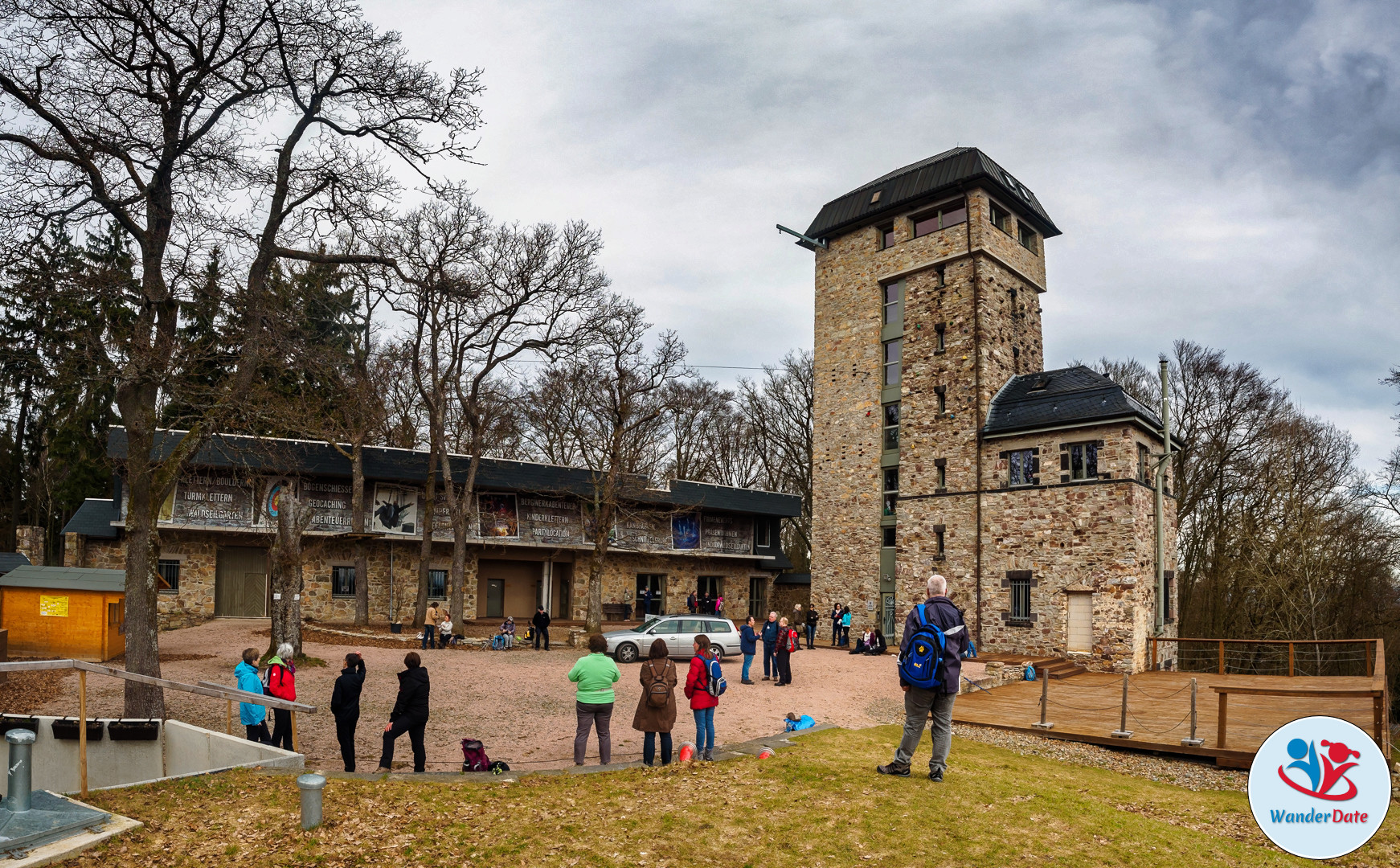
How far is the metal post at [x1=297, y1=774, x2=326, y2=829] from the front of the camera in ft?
20.6

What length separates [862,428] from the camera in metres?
31.2

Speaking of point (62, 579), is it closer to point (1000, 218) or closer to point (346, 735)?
point (346, 735)

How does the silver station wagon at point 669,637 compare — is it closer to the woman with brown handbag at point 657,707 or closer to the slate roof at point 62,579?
the slate roof at point 62,579

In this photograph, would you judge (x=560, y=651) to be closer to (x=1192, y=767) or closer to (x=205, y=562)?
(x=205, y=562)

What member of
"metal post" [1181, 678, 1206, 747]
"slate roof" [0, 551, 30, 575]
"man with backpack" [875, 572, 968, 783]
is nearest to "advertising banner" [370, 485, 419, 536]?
"slate roof" [0, 551, 30, 575]

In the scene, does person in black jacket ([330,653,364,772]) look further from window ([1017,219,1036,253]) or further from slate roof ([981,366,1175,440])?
window ([1017,219,1036,253])

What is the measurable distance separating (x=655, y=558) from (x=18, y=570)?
2142 cm

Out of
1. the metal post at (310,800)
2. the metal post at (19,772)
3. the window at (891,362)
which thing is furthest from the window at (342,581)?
the metal post at (310,800)

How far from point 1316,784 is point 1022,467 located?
22060 millimetres

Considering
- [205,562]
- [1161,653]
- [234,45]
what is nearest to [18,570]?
[205,562]

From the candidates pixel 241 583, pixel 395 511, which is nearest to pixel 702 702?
pixel 395 511

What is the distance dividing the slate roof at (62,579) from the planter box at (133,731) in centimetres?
1101

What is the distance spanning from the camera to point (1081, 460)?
82.8 ft

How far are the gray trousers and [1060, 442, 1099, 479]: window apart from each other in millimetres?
19292
